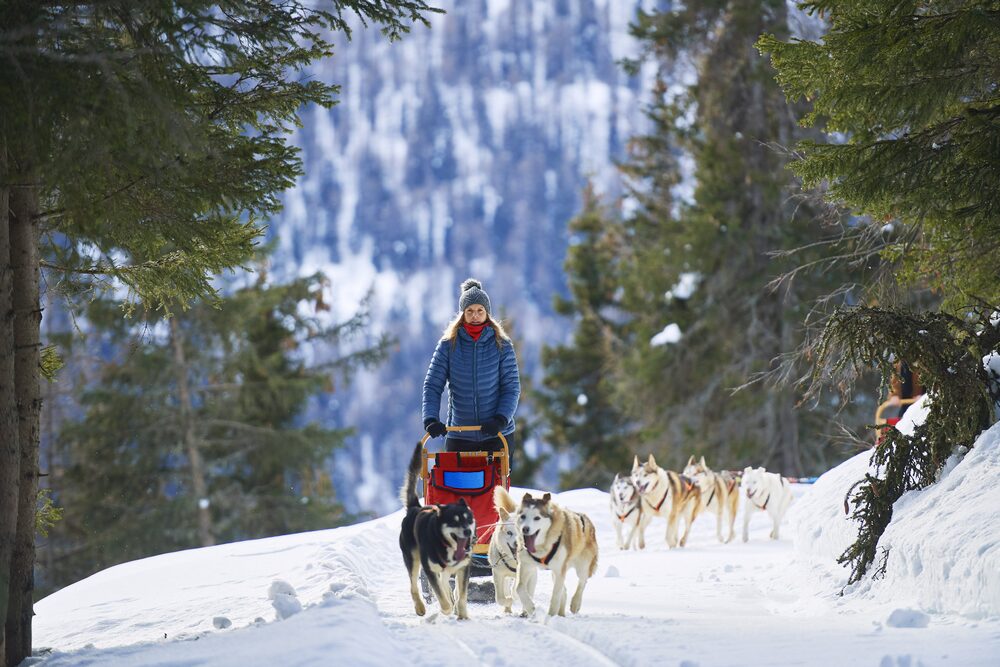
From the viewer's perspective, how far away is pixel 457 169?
189 meters

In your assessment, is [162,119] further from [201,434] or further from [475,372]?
[201,434]

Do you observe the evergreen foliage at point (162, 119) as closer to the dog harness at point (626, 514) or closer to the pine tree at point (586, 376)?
the dog harness at point (626, 514)

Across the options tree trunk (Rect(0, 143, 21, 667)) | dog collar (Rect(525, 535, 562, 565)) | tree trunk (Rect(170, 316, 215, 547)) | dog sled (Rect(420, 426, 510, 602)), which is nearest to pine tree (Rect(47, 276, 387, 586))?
tree trunk (Rect(170, 316, 215, 547))

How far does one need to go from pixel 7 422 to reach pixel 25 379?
18.4 inches

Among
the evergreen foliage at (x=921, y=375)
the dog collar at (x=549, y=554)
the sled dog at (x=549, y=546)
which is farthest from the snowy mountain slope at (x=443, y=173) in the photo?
the dog collar at (x=549, y=554)

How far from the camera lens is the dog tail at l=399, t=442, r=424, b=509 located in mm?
7174

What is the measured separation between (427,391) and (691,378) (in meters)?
17.3

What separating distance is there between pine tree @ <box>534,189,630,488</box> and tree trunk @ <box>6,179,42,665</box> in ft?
83.9

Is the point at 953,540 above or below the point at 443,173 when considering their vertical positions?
below

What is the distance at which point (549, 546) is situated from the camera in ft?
22.2

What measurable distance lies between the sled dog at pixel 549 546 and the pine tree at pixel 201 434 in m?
16.4

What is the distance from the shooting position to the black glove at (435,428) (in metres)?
7.43

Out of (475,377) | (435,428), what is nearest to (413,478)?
(435,428)

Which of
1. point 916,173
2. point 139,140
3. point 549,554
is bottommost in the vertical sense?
point 549,554
